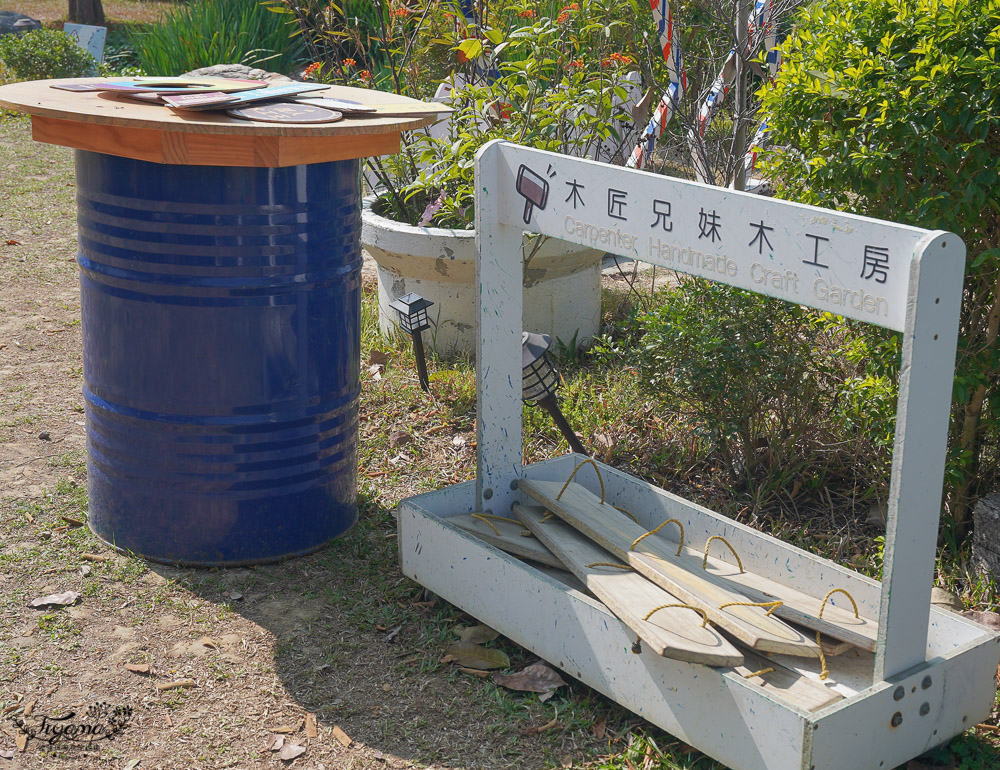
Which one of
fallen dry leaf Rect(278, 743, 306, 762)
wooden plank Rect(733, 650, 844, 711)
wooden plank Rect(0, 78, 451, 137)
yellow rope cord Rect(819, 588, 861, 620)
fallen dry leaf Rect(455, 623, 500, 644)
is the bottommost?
fallen dry leaf Rect(278, 743, 306, 762)

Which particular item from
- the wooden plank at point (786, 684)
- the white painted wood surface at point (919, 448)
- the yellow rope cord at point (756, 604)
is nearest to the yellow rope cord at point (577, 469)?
the yellow rope cord at point (756, 604)

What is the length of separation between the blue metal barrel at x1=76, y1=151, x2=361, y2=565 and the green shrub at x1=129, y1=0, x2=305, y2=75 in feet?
26.7

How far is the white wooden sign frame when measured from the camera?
2.17 metres

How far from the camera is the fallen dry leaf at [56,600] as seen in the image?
3.19 metres

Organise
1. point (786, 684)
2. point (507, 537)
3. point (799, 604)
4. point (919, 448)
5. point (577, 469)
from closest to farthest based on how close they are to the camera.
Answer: point (919, 448)
point (786, 684)
point (799, 604)
point (507, 537)
point (577, 469)

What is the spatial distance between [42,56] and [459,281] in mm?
8864

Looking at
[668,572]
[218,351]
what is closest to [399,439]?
[218,351]

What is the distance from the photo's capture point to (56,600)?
321 cm

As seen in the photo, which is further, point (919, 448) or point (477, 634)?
point (477, 634)

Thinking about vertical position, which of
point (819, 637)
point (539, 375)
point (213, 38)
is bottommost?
point (819, 637)

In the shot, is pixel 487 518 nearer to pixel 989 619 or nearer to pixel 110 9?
pixel 989 619

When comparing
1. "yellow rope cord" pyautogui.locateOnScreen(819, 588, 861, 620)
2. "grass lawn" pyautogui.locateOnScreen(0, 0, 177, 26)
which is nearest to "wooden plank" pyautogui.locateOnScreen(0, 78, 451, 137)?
"yellow rope cord" pyautogui.locateOnScreen(819, 588, 861, 620)

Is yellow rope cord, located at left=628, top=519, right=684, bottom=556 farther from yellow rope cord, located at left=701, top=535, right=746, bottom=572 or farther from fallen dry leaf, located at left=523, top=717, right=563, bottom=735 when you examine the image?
fallen dry leaf, located at left=523, top=717, right=563, bottom=735

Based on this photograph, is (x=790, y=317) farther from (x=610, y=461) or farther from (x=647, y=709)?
(x=647, y=709)
